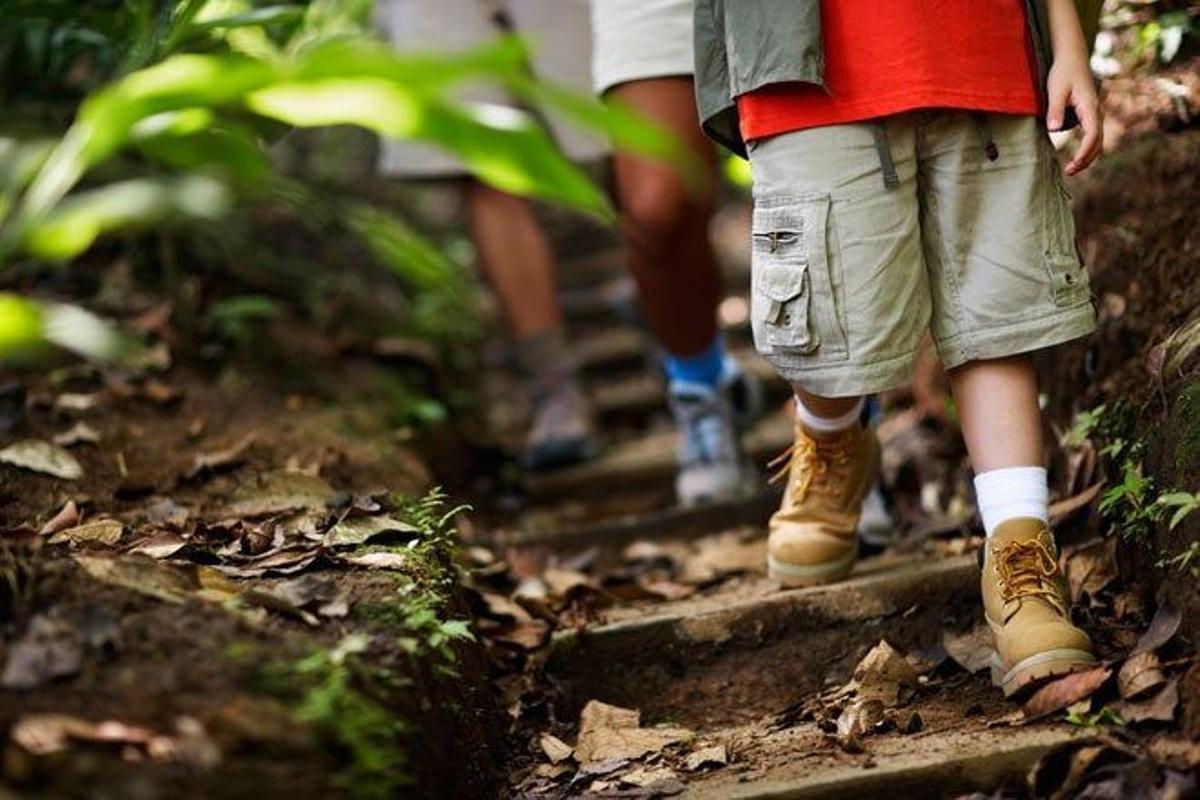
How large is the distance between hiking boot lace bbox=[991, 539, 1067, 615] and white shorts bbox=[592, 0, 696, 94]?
1254 mm

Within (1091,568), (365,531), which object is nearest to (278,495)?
(365,531)

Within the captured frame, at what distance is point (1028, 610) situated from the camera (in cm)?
201

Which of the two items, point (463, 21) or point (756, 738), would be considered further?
point (463, 21)

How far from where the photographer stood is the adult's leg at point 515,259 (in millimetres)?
3996

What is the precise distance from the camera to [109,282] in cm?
391

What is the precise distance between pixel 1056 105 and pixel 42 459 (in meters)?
1.91

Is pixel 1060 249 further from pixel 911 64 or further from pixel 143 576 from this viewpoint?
pixel 143 576

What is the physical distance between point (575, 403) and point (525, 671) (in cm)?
171

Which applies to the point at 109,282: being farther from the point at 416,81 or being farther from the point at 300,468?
the point at 416,81

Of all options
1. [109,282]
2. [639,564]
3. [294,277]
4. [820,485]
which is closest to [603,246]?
[294,277]

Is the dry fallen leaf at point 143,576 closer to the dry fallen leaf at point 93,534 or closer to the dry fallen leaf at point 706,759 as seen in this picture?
the dry fallen leaf at point 93,534

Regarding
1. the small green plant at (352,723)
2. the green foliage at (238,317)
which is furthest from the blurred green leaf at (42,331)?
the green foliage at (238,317)

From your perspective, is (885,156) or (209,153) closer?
(209,153)

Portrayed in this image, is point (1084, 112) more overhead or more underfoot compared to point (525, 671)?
more overhead
